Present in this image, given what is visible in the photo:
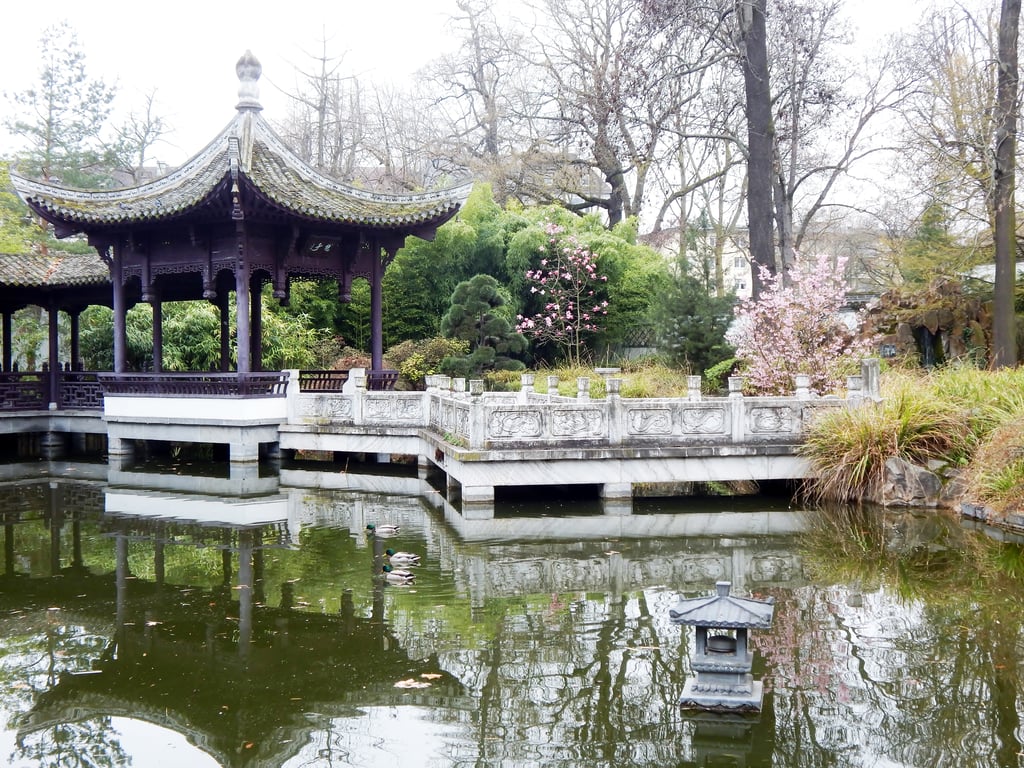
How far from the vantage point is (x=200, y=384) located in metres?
15.9

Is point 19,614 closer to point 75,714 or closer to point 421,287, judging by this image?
point 75,714

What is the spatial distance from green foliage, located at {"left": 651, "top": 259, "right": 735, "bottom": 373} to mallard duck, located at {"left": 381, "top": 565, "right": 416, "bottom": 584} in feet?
36.2

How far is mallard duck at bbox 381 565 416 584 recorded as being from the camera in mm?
7750

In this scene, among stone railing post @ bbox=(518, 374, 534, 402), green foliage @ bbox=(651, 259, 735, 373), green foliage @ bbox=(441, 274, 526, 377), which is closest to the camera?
stone railing post @ bbox=(518, 374, 534, 402)

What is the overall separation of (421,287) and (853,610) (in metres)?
18.2

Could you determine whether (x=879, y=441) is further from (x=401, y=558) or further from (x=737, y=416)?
(x=401, y=558)

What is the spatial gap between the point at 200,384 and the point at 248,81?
598cm

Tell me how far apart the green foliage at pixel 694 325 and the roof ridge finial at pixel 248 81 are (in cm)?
Answer: 887

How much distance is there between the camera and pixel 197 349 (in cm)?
2128

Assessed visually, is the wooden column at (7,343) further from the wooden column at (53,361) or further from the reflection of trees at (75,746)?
the reflection of trees at (75,746)

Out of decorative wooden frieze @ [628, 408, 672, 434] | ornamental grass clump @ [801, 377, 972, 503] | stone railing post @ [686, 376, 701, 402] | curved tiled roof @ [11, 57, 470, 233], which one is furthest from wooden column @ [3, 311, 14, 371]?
ornamental grass clump @ [801, 377, 972, 503]

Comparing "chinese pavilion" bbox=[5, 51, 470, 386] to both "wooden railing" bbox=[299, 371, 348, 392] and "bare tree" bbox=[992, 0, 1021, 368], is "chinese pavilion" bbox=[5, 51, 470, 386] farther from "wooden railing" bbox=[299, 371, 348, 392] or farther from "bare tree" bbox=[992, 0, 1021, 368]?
"bare tree" bbox=[992, 0, 1021, 368]

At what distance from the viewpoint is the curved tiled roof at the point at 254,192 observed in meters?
15.5

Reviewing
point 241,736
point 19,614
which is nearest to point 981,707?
point 241,736
